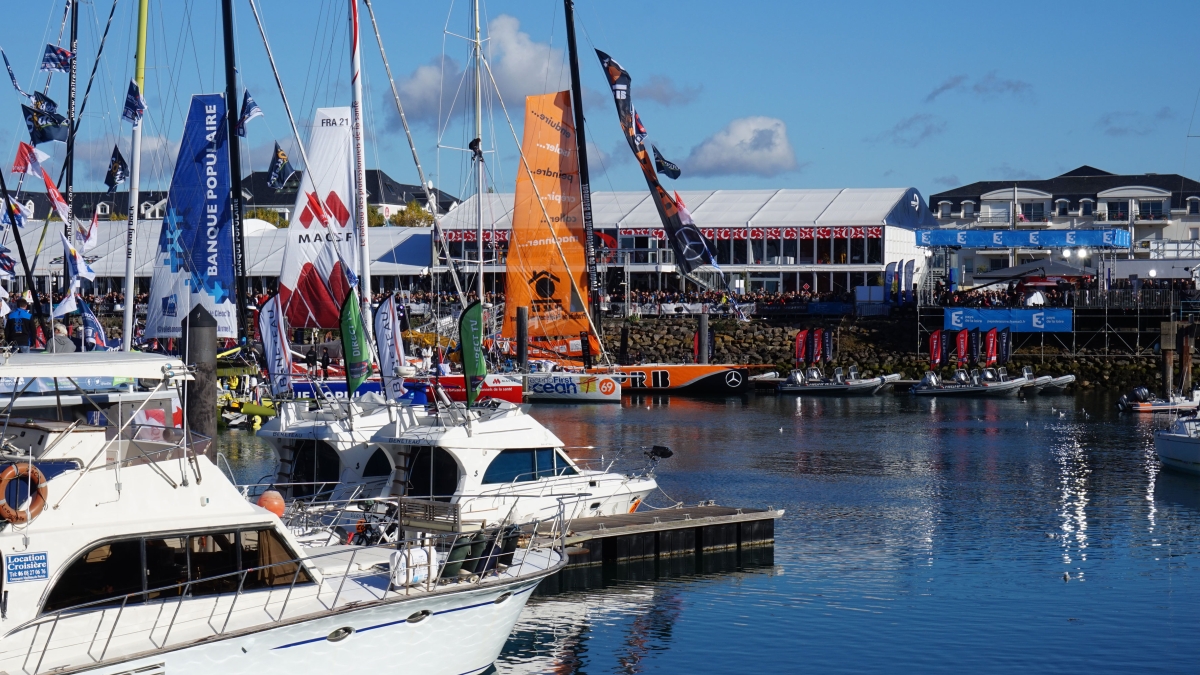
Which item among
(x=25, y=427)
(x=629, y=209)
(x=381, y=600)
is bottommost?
(x=381, y=600)

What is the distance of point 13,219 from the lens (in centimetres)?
3709

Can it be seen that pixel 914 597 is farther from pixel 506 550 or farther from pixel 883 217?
pixel 883 217

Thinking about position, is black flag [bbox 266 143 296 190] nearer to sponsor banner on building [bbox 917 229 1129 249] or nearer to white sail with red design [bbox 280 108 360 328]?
white sail with red design [bbox 280 108 360 328]

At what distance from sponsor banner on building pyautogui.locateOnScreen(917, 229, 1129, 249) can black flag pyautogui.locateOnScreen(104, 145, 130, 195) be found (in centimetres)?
5092

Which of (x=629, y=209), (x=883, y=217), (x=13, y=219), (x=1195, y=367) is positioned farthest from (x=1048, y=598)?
(x=629, y=209)

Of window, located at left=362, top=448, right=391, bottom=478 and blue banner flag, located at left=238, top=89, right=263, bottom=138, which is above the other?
blue banner flag, located at left=238, top=89, right=263, bottom=138

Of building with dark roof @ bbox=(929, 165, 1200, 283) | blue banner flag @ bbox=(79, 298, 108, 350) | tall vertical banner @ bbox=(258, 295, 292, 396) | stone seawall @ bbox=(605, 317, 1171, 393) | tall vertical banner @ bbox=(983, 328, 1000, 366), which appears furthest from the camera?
building with dark roof @ bbox=(929, 165, 1200, 283)

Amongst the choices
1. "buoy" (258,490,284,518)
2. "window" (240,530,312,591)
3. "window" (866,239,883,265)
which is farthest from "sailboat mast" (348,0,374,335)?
"window" (866,239,883,265)

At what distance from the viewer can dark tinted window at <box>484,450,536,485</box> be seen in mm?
25766

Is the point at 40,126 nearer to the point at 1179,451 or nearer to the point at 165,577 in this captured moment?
the point at 165,577

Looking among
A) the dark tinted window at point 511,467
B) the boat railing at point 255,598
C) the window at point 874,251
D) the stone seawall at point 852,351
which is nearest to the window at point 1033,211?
the window at point 874,251

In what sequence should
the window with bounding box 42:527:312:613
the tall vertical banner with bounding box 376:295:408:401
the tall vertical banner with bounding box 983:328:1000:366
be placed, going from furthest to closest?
the tall vertical banner with bounding box 983:328:1000:366 → the tall vertical banner with bounding box 376:295:408:401 → the window with bounding box 42:527:312:613

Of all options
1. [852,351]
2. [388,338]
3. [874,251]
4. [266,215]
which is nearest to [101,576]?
[388,338]

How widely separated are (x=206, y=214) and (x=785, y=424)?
26150mm
